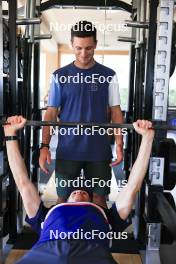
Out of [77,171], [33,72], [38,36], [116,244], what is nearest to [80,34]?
[38,36]

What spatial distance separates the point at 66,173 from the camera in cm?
240

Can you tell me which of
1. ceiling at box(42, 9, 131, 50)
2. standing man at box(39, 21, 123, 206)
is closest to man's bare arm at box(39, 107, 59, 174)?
standing man at box(39, 21, 123, 206)

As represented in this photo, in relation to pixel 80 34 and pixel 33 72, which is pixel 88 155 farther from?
pixel 33 72

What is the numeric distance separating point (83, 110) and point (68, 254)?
1.04 meters

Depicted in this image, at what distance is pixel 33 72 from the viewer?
3.27 m

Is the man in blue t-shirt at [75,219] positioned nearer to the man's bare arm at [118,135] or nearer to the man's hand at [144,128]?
the man's hand at [144,128]

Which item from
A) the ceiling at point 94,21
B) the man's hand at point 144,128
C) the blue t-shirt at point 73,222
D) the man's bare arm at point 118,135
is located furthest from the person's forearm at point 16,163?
the ceiling at point 94,21

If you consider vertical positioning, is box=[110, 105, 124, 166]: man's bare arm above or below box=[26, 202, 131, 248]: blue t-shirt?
above

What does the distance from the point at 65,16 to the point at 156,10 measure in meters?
1.05

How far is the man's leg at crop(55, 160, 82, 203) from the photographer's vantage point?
239 centimetres

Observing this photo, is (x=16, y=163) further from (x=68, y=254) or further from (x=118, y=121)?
(x=118, y=121)
